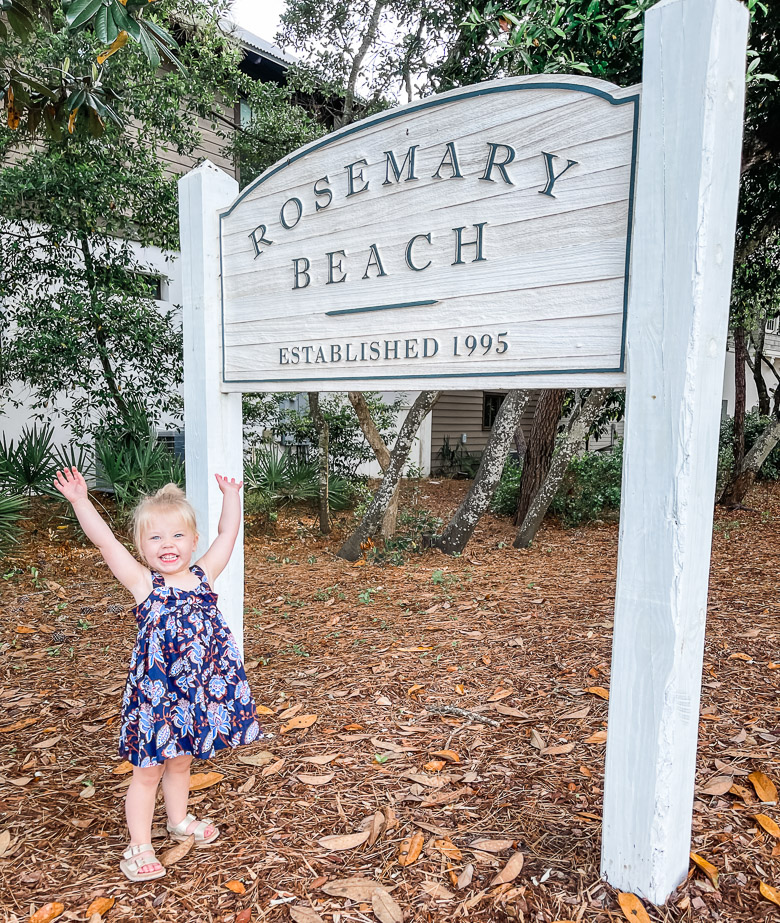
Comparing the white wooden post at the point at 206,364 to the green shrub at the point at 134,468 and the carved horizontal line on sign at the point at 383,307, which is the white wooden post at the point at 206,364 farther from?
the green shrub at the point at 134,468

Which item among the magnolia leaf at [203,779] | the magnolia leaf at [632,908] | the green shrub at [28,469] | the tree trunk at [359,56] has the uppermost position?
the tree trunk at [359,56]

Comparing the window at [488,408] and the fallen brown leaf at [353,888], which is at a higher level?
the window at [488,408]

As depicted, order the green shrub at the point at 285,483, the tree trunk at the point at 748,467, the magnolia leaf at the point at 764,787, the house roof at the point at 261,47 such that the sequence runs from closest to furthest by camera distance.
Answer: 1. the magnolia leaf at the point at 764,787
2. the green shrub at the point at 285,483
3. the tree trunk at the point at 748,467
4. the house roof at the point at 261,47

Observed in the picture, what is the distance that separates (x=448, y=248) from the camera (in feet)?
7.05

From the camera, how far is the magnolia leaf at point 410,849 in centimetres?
207

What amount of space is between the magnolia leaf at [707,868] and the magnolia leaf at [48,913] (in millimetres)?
1863

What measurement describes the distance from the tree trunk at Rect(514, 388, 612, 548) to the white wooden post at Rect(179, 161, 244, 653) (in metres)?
4.05

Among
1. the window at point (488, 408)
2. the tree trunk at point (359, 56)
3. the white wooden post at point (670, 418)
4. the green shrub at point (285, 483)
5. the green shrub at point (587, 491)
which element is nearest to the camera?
the white wooden post at point (670, 418)

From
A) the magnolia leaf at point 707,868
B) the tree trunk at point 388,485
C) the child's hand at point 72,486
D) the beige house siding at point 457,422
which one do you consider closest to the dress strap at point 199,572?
the child's hand at point 72,486

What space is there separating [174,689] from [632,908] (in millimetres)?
1421

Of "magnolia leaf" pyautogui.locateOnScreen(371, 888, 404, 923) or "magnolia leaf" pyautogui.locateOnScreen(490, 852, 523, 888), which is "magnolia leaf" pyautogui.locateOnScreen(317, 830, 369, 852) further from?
"magnolia leaf" pyautogui.locateOnScreen(490, 852, 523, 888)

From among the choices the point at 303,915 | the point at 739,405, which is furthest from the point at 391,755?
the point at 739,405

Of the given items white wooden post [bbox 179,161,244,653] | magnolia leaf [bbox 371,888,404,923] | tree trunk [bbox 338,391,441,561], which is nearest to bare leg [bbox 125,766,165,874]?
magnolia leaf [bbox 371,888,404,923]

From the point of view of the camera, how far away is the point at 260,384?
280 cm
